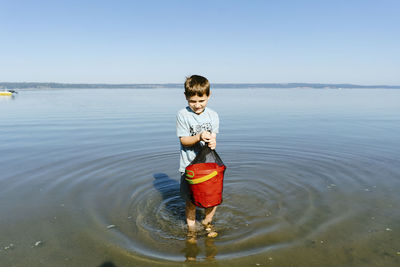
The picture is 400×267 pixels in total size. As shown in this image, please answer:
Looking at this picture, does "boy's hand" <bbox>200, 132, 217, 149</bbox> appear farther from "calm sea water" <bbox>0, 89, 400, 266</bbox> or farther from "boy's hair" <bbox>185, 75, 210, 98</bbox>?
"calm sea water" <bbox>0, 89, 400, 266</bbox>

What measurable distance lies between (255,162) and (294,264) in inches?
184

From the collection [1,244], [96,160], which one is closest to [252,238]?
[1,244]

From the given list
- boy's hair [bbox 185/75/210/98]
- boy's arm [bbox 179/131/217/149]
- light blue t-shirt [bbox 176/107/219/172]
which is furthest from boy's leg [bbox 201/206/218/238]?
boy's hair [bbox 185/75/210/98]

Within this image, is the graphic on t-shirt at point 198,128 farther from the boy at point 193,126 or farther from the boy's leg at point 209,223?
the boy's leg at point 209,223

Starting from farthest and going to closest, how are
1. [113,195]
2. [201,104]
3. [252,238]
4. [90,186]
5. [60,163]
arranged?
1. [60,163]
2. [90,186]
3. [113,195]
4. [252,238]
5. [201,104]

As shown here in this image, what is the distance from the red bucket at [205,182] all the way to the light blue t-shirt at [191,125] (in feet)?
0.99

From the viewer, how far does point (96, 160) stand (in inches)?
329

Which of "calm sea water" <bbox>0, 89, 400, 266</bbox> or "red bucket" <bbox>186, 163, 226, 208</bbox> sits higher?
"red bucket" <bbox>186, 163, 226, 208</bbox>

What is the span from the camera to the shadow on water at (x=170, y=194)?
5.09 metres

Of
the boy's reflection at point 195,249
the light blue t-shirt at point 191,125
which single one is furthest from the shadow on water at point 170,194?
→ the light blue t-shirt at point 191,125

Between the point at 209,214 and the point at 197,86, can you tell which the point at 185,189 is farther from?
the point at 197,86

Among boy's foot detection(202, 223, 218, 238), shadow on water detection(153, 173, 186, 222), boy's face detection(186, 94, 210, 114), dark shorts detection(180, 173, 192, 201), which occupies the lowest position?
shadow on water detection(153, 173, 186, 222)

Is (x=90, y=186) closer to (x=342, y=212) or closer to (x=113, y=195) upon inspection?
(x=113, y=195)

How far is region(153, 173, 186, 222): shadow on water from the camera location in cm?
509
